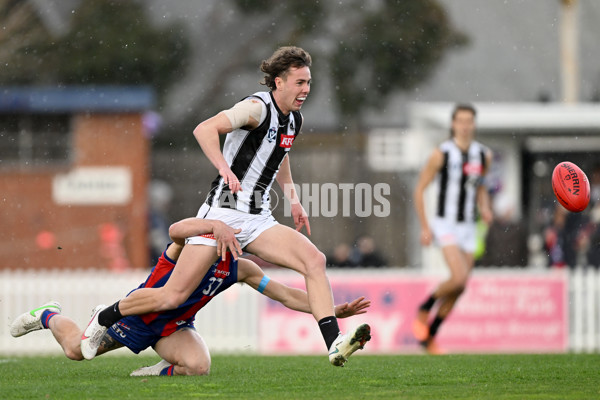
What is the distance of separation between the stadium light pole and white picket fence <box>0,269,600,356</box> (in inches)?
312

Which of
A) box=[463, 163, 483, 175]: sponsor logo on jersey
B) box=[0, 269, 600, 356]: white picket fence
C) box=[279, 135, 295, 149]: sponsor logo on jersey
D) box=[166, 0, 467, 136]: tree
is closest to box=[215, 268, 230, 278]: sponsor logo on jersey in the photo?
box=[279, 135, 295, 149]: sponsor logo on jersey

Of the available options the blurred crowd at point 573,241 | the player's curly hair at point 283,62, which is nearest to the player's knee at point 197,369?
the player's curly hair at point 283,62

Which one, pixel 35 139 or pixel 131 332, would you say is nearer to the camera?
pixel 131 332

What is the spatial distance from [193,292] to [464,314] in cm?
643

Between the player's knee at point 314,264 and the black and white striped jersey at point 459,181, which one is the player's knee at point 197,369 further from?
the black and white striped jersey at point 459,181

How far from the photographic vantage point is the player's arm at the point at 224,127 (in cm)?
593

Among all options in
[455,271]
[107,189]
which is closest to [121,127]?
[107,189]

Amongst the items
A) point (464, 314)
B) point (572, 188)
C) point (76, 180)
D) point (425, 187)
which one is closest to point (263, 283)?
point (572, 188)

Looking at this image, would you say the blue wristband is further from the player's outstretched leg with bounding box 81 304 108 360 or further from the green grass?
the player's outstretched leg with bounding box 81 304 108 360

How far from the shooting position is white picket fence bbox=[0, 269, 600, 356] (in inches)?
489

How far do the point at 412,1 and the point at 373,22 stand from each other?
1356 millimetres

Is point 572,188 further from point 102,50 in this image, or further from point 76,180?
point 102,50

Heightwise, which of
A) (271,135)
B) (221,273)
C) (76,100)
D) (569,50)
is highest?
(569,50)

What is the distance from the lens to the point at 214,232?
613 centimetres
